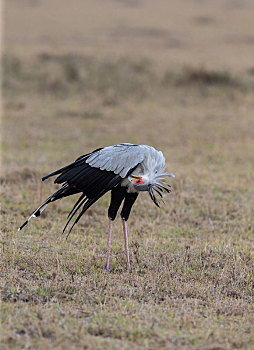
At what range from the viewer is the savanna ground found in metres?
3.72

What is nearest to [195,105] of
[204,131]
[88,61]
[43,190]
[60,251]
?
[204,131]

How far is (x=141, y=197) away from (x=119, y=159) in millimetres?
2728

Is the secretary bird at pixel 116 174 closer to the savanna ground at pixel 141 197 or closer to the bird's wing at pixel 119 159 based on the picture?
the bird's wing at pixel 119 159

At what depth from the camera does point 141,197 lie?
7.39 metres

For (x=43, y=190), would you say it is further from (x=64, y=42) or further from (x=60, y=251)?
(x=64, y=42)

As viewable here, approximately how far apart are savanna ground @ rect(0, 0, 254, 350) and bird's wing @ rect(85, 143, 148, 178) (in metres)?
0.91

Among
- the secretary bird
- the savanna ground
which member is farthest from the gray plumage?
the savanna ground

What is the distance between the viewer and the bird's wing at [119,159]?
4.66 metres

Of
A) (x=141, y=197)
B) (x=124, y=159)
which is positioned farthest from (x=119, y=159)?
(x=141, y=197)

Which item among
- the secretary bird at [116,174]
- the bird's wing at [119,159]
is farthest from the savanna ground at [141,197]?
the bird's wing at [119,159]

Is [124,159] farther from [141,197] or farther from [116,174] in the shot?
[141,197]

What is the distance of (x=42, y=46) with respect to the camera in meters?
18.8

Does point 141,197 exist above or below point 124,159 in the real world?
below

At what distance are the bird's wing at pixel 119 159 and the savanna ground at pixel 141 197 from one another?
910 mm
